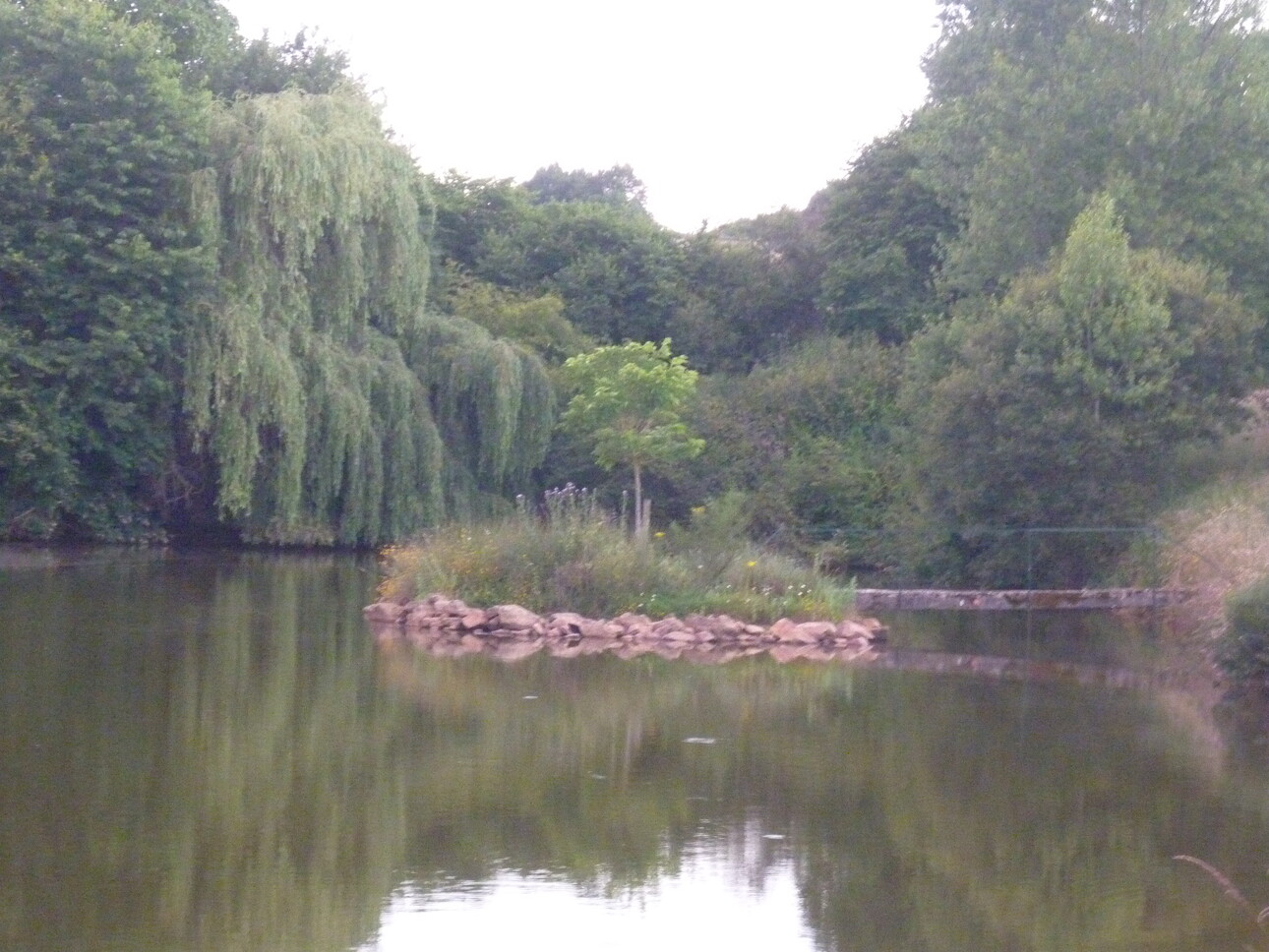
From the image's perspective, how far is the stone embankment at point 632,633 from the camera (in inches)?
682

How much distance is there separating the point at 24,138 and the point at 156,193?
262cm

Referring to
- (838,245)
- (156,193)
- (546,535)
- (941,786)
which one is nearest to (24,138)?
(156,193)

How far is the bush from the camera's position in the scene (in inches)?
537

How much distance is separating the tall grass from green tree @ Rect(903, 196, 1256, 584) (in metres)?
5.23

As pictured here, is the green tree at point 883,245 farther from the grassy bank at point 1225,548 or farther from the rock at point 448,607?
the rock at point 448,607

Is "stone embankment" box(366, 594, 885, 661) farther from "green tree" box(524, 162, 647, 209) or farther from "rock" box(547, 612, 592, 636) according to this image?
"green tree" box(524, 162, 647, 209)

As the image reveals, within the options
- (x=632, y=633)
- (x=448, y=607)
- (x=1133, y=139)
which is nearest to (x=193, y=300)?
(x=448, y=607)

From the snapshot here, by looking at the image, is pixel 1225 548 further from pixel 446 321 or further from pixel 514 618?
pixel 446 321

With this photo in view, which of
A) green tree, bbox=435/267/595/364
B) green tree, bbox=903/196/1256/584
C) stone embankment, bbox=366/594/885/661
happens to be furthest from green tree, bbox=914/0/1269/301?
stone embankment, bbox=366/594/885/661

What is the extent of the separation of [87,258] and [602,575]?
15584 mm

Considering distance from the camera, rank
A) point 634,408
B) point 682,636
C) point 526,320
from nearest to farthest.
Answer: point 682,636 → point 634,408 → point 526,320

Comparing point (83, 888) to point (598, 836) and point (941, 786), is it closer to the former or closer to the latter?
point (598, 836)

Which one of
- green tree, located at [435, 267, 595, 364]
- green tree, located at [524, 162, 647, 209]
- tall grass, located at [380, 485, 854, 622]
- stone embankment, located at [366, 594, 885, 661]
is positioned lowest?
stone embankment, located at [366, 594, 885, 661]

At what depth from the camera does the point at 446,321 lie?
33562 mm
